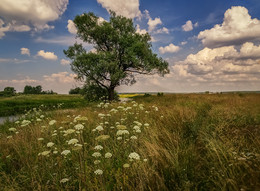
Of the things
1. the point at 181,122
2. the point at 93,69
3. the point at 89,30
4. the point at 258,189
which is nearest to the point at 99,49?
the point at 89,30

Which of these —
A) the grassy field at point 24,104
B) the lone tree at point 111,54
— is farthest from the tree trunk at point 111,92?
the grassy field at point 24,104

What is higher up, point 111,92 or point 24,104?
point 111,92

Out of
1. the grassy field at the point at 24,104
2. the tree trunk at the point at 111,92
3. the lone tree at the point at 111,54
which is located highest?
the lone tree at the point at 111,54

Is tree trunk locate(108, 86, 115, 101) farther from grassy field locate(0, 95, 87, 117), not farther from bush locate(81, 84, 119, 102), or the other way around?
grassy field locate(0, 95, 87, 117)

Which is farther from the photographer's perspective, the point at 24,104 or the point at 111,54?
the point at 24,104

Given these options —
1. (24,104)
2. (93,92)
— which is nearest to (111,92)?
(93,92)

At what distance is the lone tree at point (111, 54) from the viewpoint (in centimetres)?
1840

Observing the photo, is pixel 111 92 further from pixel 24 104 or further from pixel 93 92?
pixel 24 104

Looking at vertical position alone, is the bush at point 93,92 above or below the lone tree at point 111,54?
below

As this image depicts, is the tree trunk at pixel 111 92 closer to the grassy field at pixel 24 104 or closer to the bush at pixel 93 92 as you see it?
the bush at pixel 93 92

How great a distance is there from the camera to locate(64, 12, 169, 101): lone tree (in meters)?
18.4

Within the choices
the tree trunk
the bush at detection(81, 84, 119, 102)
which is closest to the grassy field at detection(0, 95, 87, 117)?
the bush at detection(81, 84, 119, 102)

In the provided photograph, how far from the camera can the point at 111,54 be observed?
1891cm

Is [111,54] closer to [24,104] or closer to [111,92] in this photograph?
[111,92]
